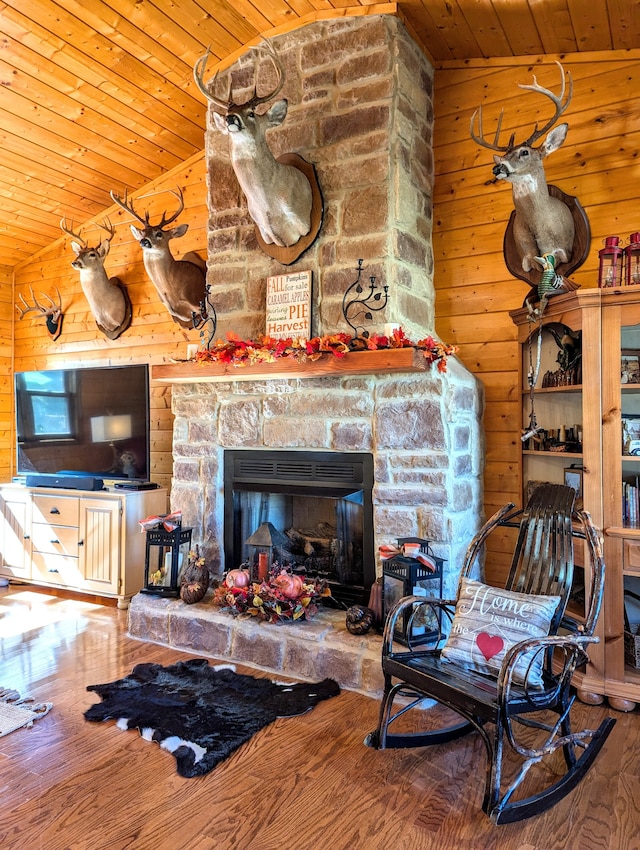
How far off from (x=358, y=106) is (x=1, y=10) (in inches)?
74.6

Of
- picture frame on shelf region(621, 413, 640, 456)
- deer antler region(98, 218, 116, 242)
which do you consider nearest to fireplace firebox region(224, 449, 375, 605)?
picture frame on shelf region(621, 413, 640, 456)

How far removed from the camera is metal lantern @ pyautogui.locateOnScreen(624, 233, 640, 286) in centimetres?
260

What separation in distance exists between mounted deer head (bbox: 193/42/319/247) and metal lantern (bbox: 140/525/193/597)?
1755 millimetres

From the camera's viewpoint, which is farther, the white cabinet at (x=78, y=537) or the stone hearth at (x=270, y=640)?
the white cabinet at (x=78, y=537)

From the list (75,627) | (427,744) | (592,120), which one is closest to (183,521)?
(75,627)

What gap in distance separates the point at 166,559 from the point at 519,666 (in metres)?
2.12

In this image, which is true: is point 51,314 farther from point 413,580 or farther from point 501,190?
point 413,580

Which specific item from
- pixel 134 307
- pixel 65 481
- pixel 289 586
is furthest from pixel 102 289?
pixel 289 586

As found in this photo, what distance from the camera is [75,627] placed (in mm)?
3654

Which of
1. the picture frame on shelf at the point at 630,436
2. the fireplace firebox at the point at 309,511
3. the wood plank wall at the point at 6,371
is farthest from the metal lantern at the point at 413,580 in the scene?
the wood plank wall at the point at 6,371

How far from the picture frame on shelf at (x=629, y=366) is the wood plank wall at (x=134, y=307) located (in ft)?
9.33

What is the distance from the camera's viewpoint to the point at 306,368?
9.86 feet

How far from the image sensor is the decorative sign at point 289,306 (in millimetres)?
3273

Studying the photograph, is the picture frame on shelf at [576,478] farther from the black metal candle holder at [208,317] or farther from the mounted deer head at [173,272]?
the mounted deer head at [173,272]
